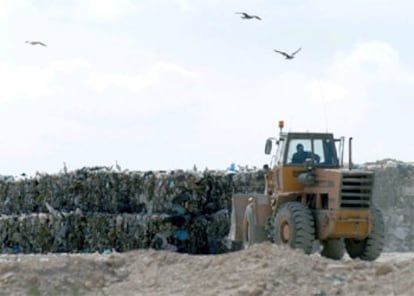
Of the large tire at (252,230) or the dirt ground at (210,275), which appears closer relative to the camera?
the dirt ground at (210,275)

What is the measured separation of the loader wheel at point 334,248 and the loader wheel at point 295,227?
1.48 m

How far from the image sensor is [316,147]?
17.5 meters

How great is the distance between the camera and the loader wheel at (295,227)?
53.8 ft

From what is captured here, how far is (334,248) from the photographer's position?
18.2 metres

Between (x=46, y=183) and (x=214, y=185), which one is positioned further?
(x=46, y=183)

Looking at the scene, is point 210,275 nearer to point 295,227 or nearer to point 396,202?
point 295,227

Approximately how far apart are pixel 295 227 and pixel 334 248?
2.04 m

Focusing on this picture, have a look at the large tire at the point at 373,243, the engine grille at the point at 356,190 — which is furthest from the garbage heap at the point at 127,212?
the engine grille at the point at 356,190

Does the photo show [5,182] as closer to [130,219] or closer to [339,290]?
[130,219]

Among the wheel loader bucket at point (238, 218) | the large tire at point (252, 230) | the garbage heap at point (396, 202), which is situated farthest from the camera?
the garbage heap at point (396, 202)

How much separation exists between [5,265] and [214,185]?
1028cm

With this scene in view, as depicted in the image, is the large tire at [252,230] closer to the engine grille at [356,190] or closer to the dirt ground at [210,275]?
the engine grille at [356,190]

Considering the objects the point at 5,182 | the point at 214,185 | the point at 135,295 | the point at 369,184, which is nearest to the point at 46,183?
the point at 5,182

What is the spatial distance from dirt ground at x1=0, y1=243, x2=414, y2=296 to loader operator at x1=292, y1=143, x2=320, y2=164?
3376 mm
